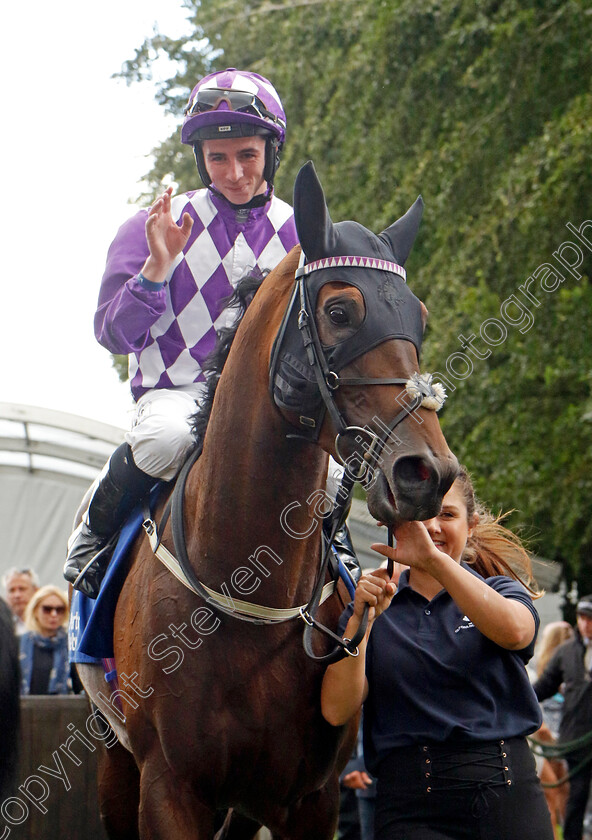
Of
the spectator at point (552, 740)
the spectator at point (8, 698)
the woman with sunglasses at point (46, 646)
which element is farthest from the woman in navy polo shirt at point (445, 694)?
the spectator at point (552, 740)

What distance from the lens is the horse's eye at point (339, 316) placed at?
8.89ft

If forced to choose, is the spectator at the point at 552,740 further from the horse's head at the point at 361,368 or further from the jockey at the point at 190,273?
the horse's head at the point at 361,368

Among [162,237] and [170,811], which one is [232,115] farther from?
[170,811]

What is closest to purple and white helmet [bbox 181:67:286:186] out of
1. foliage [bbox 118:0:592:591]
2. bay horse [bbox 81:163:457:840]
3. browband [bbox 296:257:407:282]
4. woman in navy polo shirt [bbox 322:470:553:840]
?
bay horse [bbox 81:163:457:840]

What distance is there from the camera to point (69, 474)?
502 inches

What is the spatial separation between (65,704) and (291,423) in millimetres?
3210

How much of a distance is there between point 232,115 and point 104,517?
1.49 meters

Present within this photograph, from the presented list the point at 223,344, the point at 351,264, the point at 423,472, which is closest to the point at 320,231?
the point at 351,264

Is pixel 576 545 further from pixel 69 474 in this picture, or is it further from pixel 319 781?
pixel 319 781

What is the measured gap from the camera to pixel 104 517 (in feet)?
11.8

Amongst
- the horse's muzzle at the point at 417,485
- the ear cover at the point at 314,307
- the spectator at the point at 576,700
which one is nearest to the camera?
the horse's muzzle at the point at 417,485

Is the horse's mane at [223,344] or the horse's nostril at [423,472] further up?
the horse's mane at [223,344]

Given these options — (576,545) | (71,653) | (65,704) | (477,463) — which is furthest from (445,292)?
(71,653)

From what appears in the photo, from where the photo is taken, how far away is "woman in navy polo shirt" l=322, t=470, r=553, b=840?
275 cm
